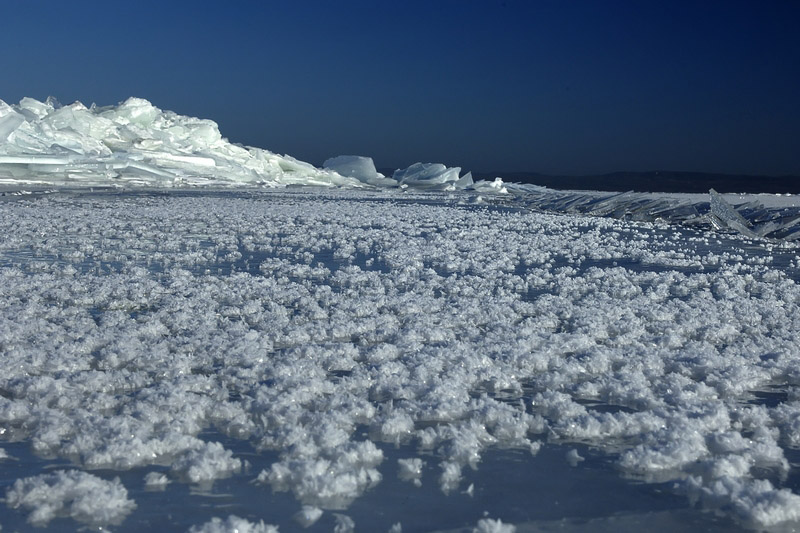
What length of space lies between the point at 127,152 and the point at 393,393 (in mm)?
36670

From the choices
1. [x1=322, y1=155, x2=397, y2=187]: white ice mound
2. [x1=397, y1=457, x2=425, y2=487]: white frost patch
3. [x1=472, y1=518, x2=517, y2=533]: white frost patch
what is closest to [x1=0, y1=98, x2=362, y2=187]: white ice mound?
[x1=322, y1=155, x2=397, y2=187]: white ice mound

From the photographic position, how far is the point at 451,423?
9.66ft

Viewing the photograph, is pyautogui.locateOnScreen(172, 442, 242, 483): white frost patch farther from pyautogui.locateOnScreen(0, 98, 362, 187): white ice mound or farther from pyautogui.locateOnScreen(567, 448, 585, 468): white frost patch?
pyautogui.locateOnScreen(0, 98, 362, 187): white ice mound

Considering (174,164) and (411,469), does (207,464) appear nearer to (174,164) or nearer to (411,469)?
(411,469)

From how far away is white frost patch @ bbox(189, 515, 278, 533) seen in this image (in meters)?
2.04

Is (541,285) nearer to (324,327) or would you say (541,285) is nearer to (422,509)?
(324,327)

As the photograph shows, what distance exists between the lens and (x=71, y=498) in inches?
88.0

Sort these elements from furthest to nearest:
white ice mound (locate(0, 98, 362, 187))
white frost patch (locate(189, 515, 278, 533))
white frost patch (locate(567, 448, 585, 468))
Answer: white ice mound (locate(0, 98, 362, 187))
white frost patch (locate(567, 448, 585, 468))
white frost patch (locate(189, 515, 278, 533))

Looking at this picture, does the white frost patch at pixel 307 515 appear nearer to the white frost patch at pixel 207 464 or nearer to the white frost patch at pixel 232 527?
the white frost patch at pixel 232 527

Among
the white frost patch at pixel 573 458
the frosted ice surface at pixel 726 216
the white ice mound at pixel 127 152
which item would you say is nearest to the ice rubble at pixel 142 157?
the white ice mound at pixel 127 152

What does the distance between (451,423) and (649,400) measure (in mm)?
862

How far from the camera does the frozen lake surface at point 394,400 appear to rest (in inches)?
88.4

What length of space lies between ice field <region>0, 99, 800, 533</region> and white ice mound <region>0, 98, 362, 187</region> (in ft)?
86.9

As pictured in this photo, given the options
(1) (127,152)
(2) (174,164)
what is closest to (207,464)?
(1) (127,152)
